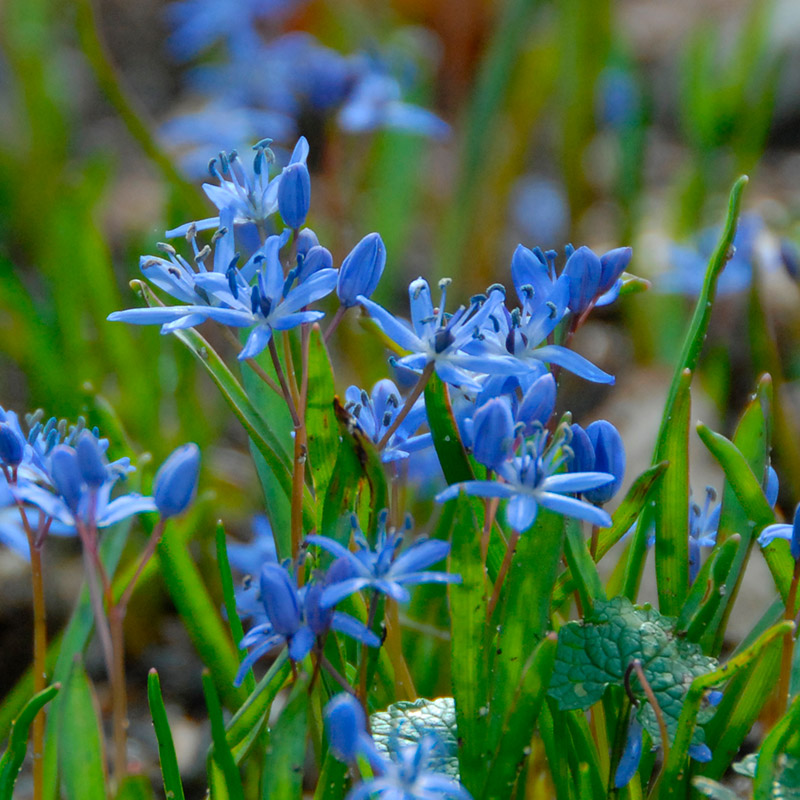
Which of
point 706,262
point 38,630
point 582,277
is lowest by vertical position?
point 38,630

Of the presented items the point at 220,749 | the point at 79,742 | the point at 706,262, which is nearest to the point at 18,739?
the point at 79,742

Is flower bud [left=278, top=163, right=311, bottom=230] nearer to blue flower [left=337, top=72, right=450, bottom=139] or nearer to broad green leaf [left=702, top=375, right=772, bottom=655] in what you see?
broad green leaf [left=702, top=375, right=772, bottom=655]

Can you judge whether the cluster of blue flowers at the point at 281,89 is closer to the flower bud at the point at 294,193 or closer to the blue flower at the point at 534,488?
the flower bud at the point at 294,193

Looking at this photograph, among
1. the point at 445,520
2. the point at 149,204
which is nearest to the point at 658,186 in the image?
the point at 149,204

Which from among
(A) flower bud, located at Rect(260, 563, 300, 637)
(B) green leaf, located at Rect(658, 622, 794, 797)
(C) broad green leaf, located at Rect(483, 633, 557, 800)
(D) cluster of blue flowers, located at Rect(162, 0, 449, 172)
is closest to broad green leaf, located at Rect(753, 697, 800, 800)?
(B) green leaf, located at Rect(658, 622, 794, 797)

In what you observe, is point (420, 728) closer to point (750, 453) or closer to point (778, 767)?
point (778, 767)

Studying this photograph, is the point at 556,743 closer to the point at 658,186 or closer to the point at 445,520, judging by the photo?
the point at 445,520
